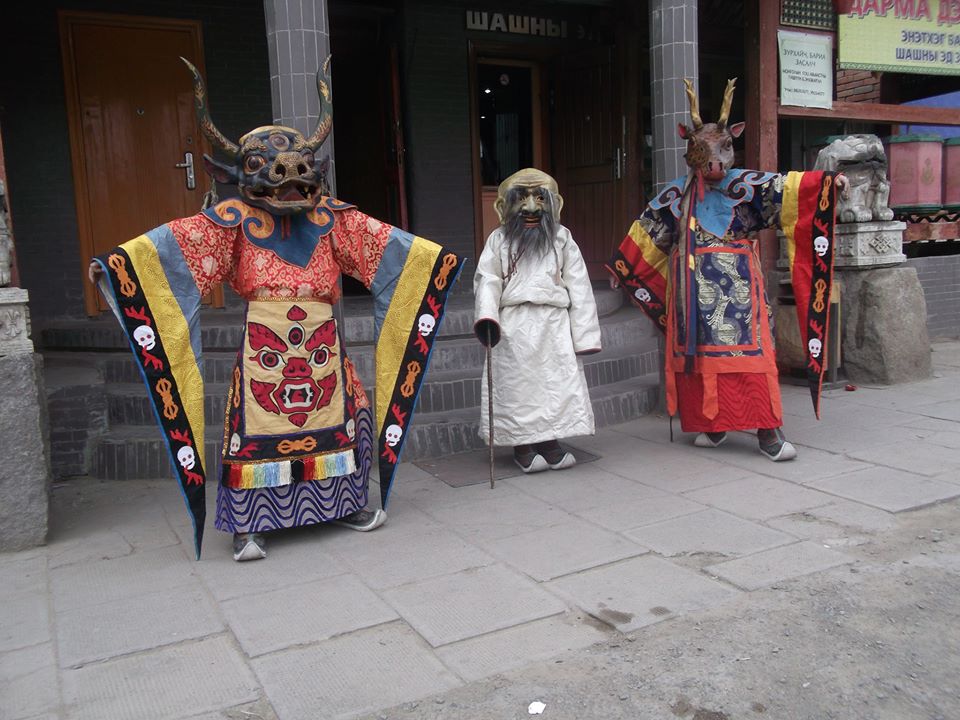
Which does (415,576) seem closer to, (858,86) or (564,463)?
(564,463)

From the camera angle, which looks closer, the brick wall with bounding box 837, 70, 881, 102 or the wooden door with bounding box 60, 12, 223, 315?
the wooden door with bounding box 60, 12, 223, 315

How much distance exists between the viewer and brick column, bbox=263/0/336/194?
14.7 feet

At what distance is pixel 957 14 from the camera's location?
8.22 m

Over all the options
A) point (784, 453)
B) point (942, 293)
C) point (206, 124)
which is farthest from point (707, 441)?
point (942, 293)

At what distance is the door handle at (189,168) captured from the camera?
23.3ft

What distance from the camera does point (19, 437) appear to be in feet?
12.4

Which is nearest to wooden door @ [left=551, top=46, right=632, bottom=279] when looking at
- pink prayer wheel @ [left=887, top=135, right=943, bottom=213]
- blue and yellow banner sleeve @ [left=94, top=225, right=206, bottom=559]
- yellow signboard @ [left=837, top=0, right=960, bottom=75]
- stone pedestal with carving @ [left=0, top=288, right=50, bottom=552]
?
yellow signboard @ [left=837, top=0, right=960, bottom=75]

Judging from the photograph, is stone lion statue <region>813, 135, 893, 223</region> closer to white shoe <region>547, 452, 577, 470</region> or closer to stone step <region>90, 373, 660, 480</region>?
stone step <region>90, 373, 660, 480</region>

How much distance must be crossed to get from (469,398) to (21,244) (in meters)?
3.73

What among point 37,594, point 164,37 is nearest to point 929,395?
point 37,594

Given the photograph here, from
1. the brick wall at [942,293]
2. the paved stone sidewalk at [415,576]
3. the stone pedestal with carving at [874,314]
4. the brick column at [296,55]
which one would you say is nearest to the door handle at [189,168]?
the brick column at [296,55]

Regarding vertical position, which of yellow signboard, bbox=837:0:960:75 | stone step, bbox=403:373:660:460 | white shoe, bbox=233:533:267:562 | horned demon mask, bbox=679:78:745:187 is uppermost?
yellow signboard, bbox=837:0:960:75

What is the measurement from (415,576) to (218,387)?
2.61m

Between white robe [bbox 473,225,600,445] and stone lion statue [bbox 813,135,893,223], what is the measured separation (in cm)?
312
